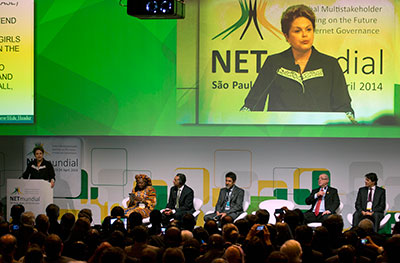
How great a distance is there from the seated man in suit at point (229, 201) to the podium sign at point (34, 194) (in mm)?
2604

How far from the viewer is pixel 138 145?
9961 mm

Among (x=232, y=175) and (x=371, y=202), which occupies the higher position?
(x=232, y=175)

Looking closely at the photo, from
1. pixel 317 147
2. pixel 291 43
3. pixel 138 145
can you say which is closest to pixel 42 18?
pixel 138 145

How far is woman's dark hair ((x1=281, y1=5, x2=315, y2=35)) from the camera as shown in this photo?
8938 millimetres

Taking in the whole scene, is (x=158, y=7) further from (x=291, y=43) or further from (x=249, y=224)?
(x=249, y=224)

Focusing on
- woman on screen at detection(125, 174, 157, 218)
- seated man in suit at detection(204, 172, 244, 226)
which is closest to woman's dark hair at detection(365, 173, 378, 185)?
seated man in suit at detection(204, 172, 244, 226)

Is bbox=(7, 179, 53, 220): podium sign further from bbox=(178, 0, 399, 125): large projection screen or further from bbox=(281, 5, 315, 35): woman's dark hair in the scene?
bbox=(281, 5, 315, 35): woman's dark hair

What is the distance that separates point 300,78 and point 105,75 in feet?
9.28

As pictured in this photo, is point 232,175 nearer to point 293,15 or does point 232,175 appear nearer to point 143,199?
point 143,199

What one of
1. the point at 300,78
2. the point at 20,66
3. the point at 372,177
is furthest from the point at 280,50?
the point at 20,66

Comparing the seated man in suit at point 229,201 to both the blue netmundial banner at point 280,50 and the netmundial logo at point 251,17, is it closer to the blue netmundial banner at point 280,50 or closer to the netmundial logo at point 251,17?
the blue netmundial banner at point 280,50

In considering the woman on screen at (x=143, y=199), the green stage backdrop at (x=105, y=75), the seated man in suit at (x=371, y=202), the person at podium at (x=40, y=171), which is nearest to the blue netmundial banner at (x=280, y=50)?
the green stage backdrop at (x=105, y=75)

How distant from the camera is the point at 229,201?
8.91 metres

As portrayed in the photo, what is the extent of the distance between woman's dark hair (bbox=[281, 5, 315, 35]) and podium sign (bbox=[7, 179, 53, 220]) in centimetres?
429
